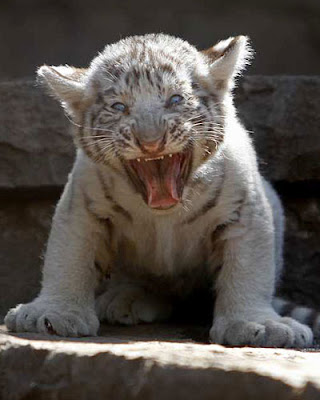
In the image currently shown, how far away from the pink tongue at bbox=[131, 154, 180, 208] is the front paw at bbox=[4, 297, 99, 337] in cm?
48

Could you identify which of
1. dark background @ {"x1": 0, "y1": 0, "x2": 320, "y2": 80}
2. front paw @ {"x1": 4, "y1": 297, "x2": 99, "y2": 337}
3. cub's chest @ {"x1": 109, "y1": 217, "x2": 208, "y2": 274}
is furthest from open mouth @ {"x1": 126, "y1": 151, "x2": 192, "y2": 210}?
dark background @ {"x1": 0, "y1": 0, "x2": 320, "y2": 80}

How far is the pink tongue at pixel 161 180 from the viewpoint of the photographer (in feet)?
11.6

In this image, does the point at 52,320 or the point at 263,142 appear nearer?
the point at 52,320

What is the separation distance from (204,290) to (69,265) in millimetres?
686

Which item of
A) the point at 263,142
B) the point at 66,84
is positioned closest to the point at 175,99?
the point at 66,84

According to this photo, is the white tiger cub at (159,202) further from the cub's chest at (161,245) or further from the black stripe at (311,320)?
the black stripe at (311,320)

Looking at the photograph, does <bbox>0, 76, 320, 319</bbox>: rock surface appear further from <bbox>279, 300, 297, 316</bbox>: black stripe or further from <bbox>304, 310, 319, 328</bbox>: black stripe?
<bbox>304, 310, 319, 328</bbox>: black stripe

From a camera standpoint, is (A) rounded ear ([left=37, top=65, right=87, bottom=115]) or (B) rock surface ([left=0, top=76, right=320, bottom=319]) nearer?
(A) rounded ear ([left=37, top=65, right=87, bottom=115])

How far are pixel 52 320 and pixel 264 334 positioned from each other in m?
0.74

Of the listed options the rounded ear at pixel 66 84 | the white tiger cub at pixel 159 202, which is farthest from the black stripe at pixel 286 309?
the rounded ear at pixel 66 84

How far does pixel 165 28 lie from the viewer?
6.59 meters

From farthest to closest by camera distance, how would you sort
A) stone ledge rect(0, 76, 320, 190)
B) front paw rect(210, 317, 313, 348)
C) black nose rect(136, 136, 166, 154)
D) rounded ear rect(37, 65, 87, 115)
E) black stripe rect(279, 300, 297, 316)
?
1. stone ledge rect(0, 76, 320, 190)
2. black stripe rect(279, 300, 297, 316)
3. rounded ear rect(37, 65, 87, 115)
4. front paw rect(210, 317, 313, 348)
5. black nose rect(136, 136, 166, 154)

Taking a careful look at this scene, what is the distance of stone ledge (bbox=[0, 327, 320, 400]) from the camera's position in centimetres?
274

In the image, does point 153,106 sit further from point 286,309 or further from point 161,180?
point 286,309
